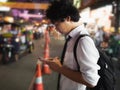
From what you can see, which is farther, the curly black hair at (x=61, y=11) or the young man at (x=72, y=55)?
the curly black hair at (x=61, y=11)

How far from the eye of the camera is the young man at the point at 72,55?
9.76 ft

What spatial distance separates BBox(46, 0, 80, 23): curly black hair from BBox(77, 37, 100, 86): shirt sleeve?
326 millimetres

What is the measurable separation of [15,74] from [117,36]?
22.2ft

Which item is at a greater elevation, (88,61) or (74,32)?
(74,32)

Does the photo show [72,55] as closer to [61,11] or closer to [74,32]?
[74,32]

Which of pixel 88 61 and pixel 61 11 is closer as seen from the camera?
pixel 88 61

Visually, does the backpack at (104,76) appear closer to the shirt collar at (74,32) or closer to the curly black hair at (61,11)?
the shirt collar at (74,32)

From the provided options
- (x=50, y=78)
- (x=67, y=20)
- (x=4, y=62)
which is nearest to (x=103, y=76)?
(x=67, y=20)

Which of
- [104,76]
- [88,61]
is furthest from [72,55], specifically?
[104,76]

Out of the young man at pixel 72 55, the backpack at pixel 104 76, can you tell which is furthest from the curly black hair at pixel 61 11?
the backpack at pixel 104 76

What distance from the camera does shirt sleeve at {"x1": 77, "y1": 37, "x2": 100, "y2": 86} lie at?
2963 mm

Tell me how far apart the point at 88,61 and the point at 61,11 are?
56cm

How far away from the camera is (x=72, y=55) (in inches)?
123

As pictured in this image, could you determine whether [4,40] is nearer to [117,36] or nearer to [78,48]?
[117,36]
